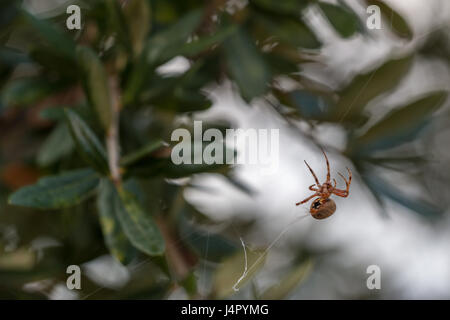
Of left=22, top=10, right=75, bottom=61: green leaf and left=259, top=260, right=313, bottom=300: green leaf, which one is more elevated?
left=22, top=10, right=75, bottom=61: green leaf

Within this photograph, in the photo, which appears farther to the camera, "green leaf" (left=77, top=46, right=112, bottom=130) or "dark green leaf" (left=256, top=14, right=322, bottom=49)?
"dark green leaf" (left=256, top=14, right=322, bottom=49)

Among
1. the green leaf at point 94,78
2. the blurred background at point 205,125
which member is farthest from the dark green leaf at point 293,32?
the green leaf at point 94,78

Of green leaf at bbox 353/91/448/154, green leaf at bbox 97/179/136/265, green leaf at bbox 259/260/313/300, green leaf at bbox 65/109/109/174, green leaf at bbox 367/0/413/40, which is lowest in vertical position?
green leaf at bbox 259/260/313/300

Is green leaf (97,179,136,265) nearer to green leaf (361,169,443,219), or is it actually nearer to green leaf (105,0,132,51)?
green leaf (105,0,132,51)

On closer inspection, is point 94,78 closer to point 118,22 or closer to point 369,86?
point 118,22

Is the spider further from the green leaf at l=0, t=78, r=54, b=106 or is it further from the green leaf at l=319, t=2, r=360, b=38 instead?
the green leaf at l=0, t=78, r=54, b=106

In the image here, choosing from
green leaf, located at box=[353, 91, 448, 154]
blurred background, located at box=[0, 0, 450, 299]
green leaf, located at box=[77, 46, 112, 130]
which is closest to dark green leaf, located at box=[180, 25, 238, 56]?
blurred background, located at box=[0, 0, 450, 299]
